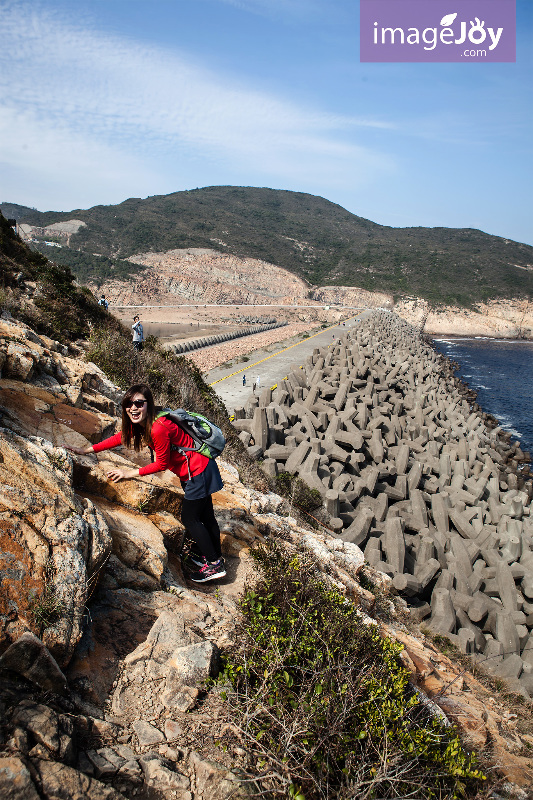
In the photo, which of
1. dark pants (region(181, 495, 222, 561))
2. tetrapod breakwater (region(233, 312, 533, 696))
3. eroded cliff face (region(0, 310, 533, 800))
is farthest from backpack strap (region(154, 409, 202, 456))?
tetrapod breakwater (region(233, 312, 533, 696))

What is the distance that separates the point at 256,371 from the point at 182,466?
491 inches

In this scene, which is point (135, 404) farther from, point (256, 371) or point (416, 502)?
point (256, 371)

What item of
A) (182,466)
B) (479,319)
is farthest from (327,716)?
(479,319)

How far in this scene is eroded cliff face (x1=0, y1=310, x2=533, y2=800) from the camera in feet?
5.27

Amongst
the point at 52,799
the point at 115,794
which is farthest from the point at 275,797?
the point at 52,799

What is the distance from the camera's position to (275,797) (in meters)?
1.68

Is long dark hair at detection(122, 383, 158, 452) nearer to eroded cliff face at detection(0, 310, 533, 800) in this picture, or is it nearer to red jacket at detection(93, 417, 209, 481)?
red jacket at detection(93, 417, 209, 481)

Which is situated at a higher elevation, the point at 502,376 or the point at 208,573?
the point at 208,573

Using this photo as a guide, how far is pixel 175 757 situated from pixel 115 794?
1.08 ft

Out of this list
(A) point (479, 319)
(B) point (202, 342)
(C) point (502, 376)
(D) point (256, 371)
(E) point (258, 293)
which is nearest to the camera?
(D) point (256, 371)

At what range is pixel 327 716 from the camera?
6.06ft

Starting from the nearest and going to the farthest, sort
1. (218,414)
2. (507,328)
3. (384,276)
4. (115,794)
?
1. (115,794)
2. (218,414)
3. (507,328)
4. (384,276)

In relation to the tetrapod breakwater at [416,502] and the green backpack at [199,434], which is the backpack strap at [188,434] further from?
the tetrapod breakwater at [416,502]

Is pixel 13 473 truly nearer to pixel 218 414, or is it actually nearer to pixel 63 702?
pixel 63 702
